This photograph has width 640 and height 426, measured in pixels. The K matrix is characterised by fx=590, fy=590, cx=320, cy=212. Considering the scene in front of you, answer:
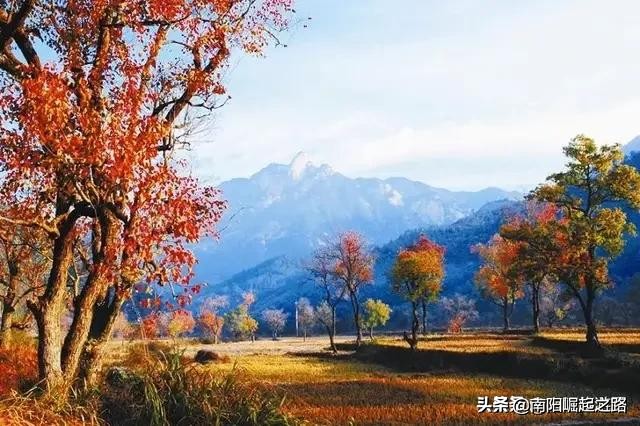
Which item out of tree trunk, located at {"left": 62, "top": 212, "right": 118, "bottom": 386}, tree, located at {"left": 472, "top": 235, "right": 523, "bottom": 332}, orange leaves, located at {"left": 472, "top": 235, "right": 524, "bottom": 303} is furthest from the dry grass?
tree, located at {"left": 472, "top": 235, "right": 523, "bottom": 332}

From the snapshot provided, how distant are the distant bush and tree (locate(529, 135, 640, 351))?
31079mm

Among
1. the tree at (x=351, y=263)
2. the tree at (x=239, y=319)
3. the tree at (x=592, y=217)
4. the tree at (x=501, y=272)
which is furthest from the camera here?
the tree at (x=239, y=319)

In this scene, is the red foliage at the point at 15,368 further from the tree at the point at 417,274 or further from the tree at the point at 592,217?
the tree at the point at 417,274

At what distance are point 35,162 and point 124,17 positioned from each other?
3396 millimetres

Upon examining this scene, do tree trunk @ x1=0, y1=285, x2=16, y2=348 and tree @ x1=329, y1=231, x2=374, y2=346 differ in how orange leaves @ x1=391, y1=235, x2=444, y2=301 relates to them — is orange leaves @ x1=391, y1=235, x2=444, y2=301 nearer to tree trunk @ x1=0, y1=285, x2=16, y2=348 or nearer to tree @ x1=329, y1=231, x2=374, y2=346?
tree @ x1=329, y1=231, x2=374, y2=346

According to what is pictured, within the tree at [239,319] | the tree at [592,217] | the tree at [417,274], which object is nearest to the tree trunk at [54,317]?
the tree at [592,217]

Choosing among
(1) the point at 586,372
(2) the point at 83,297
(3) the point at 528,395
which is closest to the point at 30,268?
(2) the point at 83,297

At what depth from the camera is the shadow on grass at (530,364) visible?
2587 cm

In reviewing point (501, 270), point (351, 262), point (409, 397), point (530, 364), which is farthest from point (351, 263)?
point (409, 397)

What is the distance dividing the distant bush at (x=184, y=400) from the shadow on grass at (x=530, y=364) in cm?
1889

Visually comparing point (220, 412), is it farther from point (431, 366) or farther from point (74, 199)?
point (431, 366)

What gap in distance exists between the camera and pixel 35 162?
32.2ft

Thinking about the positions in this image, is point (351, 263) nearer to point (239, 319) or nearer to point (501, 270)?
point (501, 270)

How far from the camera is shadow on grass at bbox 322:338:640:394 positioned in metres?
25.9
